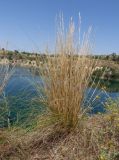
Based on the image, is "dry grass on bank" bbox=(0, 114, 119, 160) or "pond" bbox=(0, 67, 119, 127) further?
"pond" bbox=(0, 67, 119, 127)

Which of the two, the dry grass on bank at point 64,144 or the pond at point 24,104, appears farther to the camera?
the pond at point 24,104

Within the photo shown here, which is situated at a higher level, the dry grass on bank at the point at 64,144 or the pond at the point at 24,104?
the pond at the point at 24,104

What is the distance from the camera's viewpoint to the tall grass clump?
4.28 meters

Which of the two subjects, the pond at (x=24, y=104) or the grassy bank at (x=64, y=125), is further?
the pond at (x=24, y=104)

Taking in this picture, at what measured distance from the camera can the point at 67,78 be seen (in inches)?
171

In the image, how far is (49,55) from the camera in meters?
4.69

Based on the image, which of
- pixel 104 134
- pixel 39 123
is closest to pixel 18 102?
pixel 39 123

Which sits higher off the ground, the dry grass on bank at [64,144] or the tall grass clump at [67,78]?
the tall grass clump at [67,78]

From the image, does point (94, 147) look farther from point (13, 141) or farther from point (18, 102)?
point (18, 102)

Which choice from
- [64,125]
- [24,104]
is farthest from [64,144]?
[24,104]

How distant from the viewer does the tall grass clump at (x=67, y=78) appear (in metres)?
4.28

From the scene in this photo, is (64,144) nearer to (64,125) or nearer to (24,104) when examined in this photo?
(64,125)

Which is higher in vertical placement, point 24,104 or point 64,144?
point 24,104

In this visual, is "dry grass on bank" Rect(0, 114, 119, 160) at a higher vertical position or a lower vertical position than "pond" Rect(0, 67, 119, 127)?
lower
